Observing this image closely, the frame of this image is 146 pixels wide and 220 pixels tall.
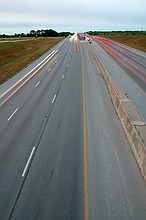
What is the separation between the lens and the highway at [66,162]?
1109cm

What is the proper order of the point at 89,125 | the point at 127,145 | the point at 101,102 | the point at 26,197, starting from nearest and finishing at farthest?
the point at 26,197
the point at 127,145
the point at 89,125
the point at 101,102

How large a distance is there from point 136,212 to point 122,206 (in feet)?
1.96

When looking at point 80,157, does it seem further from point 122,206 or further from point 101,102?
point 101,102

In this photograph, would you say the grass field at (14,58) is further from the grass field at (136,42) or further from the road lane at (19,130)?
the grass field at (136,42)

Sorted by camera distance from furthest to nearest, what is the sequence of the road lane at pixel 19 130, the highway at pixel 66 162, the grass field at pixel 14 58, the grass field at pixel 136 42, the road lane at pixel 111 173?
the grass field at pixel 136 42, the grass field at pixel 14 58, the road lane at pixel 19 130, the highway at pixel 66 162, the road lane at pixel 111 173

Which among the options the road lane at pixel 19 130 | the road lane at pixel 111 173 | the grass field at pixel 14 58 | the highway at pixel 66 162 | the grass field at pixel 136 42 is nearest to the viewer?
the road lane at pixel 111 173

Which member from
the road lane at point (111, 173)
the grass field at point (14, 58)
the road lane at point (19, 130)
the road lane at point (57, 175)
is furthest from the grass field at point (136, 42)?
the road lane at point (57, 175)

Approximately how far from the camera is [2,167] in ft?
46.6

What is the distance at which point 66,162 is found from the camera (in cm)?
1445

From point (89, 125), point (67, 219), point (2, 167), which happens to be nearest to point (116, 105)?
point (89, 125)

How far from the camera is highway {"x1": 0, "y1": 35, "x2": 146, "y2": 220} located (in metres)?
11.1

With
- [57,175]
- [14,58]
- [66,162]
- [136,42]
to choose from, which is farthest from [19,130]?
[136,42]

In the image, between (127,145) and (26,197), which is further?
(127,145)

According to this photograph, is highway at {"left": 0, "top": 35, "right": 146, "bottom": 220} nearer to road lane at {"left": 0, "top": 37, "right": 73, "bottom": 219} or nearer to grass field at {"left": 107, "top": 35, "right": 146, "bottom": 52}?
road lane at {"left": 0, "top": 37, "right": 73, "bottom": 219}
